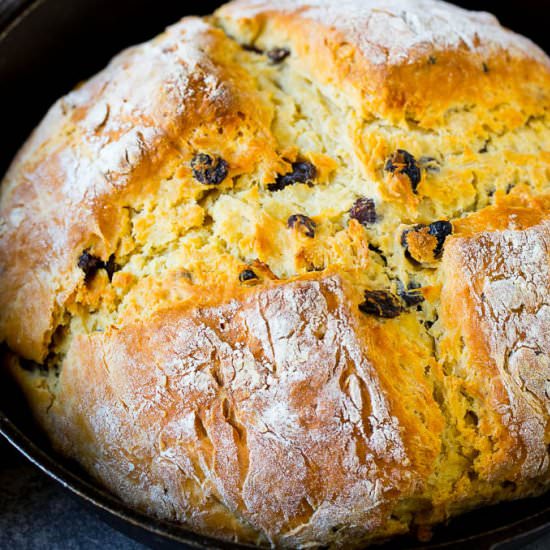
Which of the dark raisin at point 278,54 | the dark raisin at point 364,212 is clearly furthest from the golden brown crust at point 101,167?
the dark raisin at point 364,212

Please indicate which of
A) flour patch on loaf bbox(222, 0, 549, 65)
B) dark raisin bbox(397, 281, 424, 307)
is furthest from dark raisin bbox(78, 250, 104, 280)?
flour patch on loaf bbox(222, 0, 549, 65)

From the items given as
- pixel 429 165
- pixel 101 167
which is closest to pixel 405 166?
pixel 429 165

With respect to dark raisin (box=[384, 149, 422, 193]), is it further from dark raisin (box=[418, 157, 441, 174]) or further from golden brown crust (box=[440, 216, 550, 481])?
golden brown crust (box=[440, 216, 550, 481])

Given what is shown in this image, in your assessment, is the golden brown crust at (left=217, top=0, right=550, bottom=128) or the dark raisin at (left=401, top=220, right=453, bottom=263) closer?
the dark raisin at (left=401, top=220, right=453, bottom=263)

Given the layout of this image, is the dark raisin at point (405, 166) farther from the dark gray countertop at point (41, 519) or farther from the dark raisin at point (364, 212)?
the dark gray countertop at point (41, 519)

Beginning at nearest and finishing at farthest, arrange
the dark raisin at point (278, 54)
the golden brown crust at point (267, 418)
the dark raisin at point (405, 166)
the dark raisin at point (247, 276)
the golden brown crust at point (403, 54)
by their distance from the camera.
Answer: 1. the golden brown crust at point (267, 418)
2. the dark raisin at point (247, 276)
3. the dark raisin at point (405, 166)
4. the golden brown crust at point (403, 54)
5. the dark raisin at point (278, 54)

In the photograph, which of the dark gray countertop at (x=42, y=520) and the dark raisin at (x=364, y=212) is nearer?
the dark raisin at (x=364, y=212)

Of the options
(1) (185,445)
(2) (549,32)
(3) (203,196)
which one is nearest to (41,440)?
(1) (185,445)
